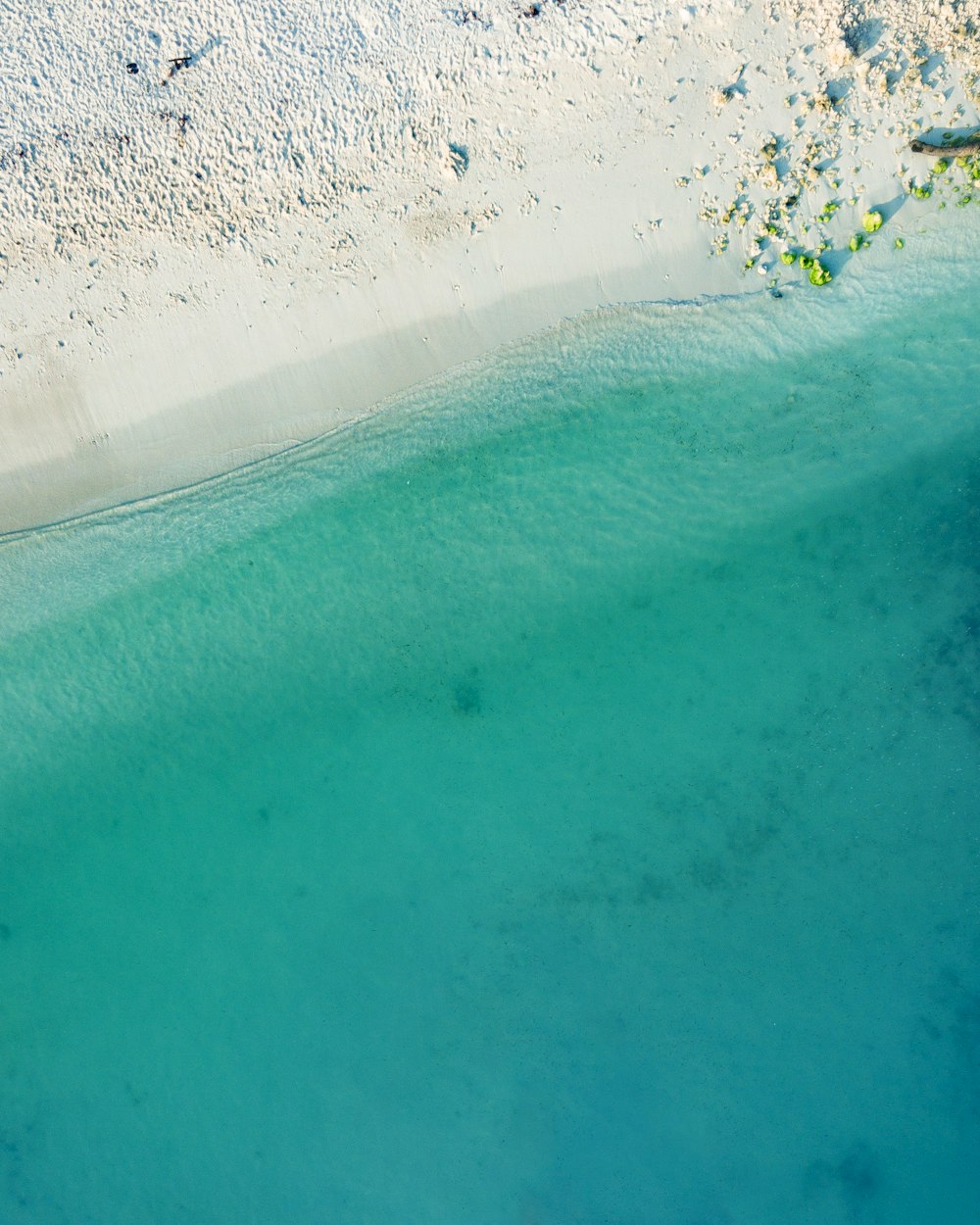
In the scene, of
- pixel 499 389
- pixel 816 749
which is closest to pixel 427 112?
pixel 499 389

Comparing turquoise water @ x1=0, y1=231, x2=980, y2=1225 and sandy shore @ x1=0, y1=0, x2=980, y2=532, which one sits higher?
sandy shore @ x1=0, y1=0, x2=980, y2=532

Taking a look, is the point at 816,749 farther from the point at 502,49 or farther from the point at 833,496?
the point at 502,49

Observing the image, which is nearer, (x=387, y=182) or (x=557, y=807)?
(x=387, y=182)

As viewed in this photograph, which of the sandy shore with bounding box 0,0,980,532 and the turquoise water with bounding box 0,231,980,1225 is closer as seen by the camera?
the sandy shore with bounding box 0,0,980,532

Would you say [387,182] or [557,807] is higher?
[387,182]
